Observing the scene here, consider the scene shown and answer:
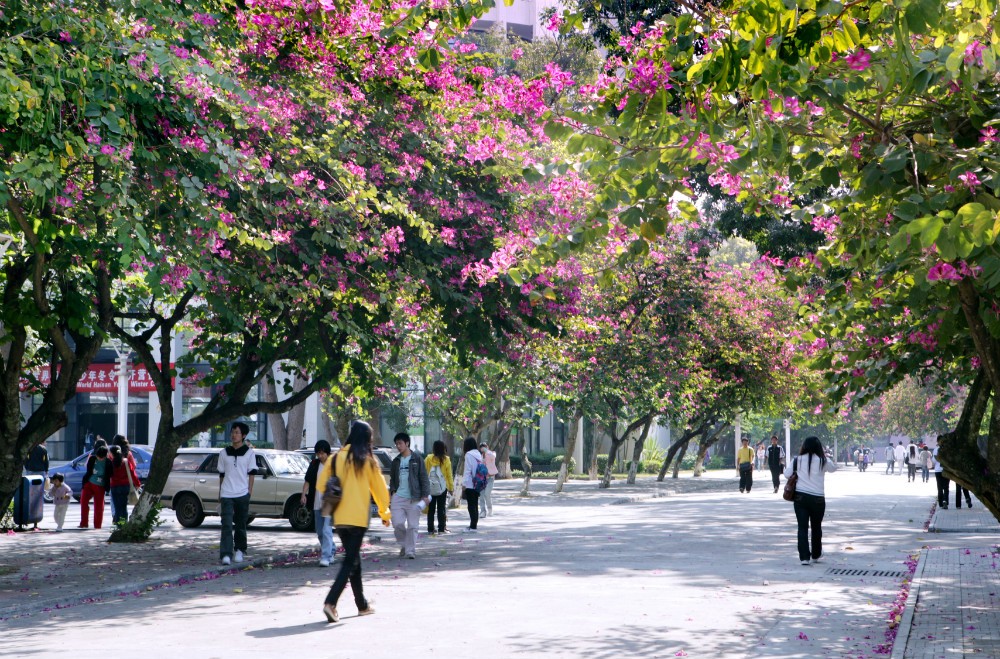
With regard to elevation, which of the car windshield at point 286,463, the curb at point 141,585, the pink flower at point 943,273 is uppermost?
the pink flower at point 943,273

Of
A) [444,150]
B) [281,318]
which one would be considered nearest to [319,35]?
[444,150]

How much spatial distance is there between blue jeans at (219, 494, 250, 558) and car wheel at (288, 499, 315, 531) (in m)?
6.14

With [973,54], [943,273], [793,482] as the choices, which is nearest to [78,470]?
[793,482]

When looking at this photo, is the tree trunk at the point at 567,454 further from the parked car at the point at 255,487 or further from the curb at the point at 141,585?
the curb at the point at 141,585

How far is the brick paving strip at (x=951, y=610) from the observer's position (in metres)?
9.18

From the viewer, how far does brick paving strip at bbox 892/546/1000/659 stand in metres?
9.18

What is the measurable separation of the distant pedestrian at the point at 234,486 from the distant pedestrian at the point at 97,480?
306 inches

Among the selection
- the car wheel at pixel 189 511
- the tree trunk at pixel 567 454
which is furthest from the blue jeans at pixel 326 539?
the tree trunk at pixel 567 454

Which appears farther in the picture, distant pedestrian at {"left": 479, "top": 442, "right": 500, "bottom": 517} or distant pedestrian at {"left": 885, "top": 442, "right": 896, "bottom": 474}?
distant pedestrian at {"left": 885, "top": 442, "right": 896, "bottom": 474}

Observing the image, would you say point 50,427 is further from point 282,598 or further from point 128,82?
point 128,82

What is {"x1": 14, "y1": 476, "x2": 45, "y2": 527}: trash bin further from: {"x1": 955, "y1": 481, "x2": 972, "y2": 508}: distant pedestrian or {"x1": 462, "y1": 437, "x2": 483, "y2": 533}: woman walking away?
{"x1": 955, "y1": 481, "x2": 972, "y2": 508}: distant pedestrian

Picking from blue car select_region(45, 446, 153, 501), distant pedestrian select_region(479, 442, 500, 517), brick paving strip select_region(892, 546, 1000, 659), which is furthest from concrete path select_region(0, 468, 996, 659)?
blue car select_region(45, 446, 153, 501)

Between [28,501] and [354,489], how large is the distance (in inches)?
589

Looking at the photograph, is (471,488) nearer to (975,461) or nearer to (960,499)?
(975,461)
